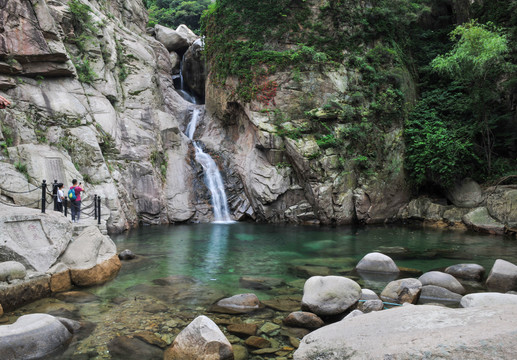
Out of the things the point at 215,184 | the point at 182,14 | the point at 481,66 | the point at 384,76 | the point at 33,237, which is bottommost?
the point at 33,237

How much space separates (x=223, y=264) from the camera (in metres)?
10.3

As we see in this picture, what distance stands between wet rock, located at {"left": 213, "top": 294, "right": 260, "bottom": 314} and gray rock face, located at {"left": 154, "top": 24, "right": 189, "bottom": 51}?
1203 inches

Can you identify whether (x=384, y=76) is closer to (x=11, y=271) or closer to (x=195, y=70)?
(x=195, y=70)

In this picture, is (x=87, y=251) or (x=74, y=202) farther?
(x=74, y=202)

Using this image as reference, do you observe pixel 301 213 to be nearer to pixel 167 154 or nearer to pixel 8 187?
pixel 167 154

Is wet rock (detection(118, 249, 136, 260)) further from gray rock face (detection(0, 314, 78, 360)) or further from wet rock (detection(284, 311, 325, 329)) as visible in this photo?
wet rock (detection(284, 311, 325, 329))

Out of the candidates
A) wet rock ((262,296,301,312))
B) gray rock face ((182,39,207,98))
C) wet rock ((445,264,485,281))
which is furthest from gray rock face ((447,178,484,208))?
gray rock face ((182,39,207,98))

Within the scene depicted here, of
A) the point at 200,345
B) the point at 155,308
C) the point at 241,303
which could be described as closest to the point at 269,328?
the point at 241,303

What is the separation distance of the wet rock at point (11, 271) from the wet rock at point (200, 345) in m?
3.73

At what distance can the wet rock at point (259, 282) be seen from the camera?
25.9 ft

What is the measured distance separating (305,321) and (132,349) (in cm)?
264

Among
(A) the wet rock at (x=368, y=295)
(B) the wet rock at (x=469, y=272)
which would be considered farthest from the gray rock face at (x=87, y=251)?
(B) the wet rock at (x=469, y=272)

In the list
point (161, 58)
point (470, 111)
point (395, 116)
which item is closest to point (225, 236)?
point (395, 116)

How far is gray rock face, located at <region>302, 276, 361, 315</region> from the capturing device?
5965mm
